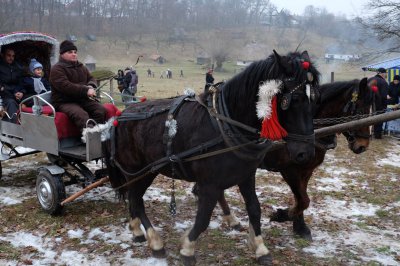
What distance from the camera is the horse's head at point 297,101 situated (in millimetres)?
3346

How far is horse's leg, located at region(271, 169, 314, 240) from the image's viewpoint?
492cm

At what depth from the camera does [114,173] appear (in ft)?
17.2

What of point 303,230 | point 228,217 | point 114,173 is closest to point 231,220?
point 228,217

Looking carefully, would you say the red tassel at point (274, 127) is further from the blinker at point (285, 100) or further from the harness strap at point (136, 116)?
the harness strap at point (136, 116)

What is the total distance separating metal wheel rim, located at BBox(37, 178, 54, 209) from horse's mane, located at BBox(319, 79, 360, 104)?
3843 mm

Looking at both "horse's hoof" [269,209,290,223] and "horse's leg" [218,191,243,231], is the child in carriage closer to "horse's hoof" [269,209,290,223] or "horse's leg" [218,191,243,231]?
"horse's leg" [218,191,243,231]

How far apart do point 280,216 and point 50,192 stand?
10.5ft

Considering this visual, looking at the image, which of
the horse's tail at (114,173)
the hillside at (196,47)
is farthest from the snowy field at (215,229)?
the hillside at (196,47)

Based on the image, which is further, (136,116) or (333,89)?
(333,89)

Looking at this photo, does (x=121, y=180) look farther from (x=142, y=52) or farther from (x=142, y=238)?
(x=142, y=52)

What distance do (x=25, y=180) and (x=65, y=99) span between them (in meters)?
2.60

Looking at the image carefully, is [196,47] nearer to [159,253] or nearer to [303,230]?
[303,230]

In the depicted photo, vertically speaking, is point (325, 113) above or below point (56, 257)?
above

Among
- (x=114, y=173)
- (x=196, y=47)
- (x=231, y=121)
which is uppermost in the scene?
(x=196, y=47)
